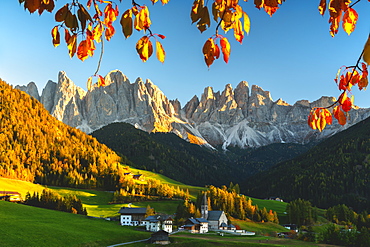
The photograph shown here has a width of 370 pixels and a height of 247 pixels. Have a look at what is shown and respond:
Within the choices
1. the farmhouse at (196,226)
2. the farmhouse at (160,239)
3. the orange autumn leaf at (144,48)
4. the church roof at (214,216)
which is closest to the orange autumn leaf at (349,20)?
the orange autumn leaf at (144,48)

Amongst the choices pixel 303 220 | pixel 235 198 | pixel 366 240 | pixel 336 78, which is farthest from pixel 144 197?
pixel 336 78

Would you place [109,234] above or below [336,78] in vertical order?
below

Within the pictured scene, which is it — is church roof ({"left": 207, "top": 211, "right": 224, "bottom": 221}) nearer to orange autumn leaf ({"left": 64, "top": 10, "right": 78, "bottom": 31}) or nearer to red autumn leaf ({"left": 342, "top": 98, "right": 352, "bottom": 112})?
red autumn leaf ({"left": 342, "top": 98, "right": 352, "bottom": 112})

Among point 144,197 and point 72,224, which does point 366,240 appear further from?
point 144,197

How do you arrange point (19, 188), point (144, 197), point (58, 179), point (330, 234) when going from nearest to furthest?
point (330, 234) → point (19, 188) → point (144, 197) → point (58, 179)

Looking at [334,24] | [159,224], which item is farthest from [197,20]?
[159,224]

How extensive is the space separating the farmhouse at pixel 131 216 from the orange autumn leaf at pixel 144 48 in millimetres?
88184

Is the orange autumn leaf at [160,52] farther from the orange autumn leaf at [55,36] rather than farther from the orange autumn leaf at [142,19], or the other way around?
the orange autumn leaf at [55,36]

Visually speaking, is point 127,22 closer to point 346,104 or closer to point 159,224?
point 346,104

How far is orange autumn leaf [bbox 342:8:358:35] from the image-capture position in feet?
15.6

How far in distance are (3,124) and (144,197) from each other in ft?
272

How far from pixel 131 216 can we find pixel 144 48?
90.7m

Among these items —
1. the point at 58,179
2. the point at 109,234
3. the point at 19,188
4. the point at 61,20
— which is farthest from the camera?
the point at 58,179

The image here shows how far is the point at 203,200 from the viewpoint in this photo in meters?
98.8
